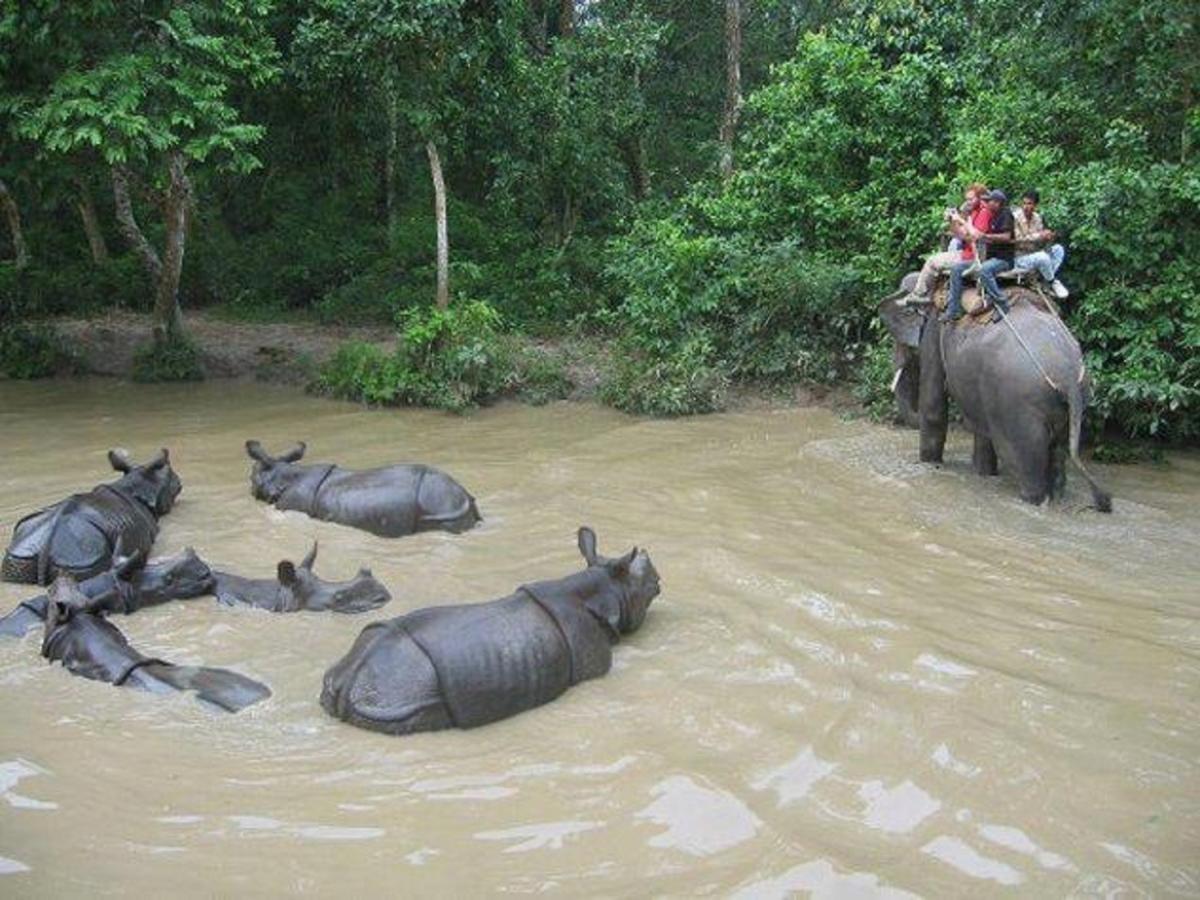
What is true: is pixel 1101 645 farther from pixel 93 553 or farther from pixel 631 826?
pixel 93 553

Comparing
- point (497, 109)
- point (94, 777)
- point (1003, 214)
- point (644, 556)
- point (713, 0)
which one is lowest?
point (94, 777)

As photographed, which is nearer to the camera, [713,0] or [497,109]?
[497,109]

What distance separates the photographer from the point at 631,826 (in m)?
4.63

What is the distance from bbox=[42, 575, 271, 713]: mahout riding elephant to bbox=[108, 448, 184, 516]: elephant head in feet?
8.25

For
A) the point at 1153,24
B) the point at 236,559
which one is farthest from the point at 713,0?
the point at 236,559

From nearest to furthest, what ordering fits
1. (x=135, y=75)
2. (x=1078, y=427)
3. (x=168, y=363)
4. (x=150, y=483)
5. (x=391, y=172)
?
1. (x=1078, y=427)
2. (x=150, y=483)
3. (x=135, y=75)
4. (x=168, y=363)
5. (x=391, y=172)

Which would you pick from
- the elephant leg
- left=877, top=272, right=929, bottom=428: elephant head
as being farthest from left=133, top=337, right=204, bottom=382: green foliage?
the elephant leg

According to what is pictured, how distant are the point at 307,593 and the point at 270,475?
9.12ft

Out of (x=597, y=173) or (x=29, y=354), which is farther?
(x=597, y=173)

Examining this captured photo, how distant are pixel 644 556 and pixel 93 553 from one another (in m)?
3.73

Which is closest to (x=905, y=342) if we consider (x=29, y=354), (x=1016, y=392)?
(x=1016, y=392)

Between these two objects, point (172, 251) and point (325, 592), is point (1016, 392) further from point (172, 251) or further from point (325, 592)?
point (172, 251)

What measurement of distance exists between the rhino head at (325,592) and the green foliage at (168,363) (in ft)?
31.1

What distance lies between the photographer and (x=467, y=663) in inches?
217
